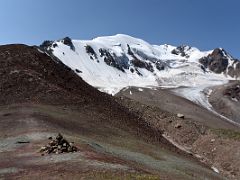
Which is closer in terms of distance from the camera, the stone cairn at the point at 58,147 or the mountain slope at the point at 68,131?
the mountain slope at the point at 68,131

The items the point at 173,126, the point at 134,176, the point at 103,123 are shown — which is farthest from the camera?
the point at 173,126

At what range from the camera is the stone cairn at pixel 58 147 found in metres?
39.0

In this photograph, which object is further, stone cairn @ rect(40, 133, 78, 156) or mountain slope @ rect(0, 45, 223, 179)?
stone cairn @ rect(40, 133, 78, 156)

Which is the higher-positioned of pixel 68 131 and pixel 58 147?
pixel 68 131

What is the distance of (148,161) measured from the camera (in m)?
44.4

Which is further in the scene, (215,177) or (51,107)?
(51,107)

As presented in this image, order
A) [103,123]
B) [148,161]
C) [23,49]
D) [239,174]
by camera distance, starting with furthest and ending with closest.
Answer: [23,49] < [103,123] < [239,174] < [148,161]

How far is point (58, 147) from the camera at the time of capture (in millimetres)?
39344

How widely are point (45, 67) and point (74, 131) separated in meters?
29.4

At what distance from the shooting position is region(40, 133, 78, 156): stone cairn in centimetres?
3898

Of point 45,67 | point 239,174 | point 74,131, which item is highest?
point 45,67

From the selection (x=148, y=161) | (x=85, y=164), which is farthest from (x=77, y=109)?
(x=85, y=164)

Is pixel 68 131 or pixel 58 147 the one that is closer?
pixel 58 147

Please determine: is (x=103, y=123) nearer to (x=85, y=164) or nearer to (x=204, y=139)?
(x=204, y=139)
